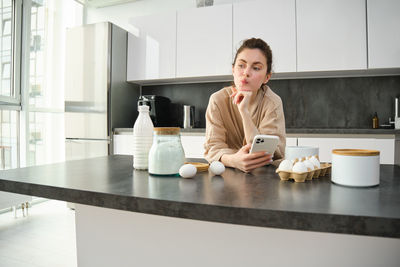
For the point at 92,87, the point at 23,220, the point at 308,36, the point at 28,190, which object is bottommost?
the point at 23,220

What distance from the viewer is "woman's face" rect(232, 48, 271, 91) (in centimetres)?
140

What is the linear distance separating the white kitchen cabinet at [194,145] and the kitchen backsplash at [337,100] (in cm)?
111

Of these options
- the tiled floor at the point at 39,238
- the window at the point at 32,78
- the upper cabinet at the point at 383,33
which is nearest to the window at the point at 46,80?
the window at the point at 32,78

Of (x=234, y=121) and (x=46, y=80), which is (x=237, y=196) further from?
(x=46, y=80)

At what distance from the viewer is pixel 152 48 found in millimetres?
3572

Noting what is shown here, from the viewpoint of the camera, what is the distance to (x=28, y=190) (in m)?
0.88

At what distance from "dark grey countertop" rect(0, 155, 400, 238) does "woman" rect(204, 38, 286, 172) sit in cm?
34

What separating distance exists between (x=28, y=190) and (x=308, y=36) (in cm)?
291

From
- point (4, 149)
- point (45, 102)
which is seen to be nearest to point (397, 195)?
point (4, 149)

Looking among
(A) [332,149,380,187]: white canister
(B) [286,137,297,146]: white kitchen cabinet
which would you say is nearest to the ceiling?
(B) [286,137,297,146]: white kitchen cabinet

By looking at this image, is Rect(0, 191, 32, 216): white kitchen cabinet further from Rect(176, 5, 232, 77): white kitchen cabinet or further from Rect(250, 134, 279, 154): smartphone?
Rect(250, 134, 279, 154): smartphone

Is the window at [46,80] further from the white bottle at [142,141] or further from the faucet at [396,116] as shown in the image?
the faucet at [396,116]

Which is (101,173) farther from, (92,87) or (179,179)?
(92,87)

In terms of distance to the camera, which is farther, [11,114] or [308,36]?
[11,114]
